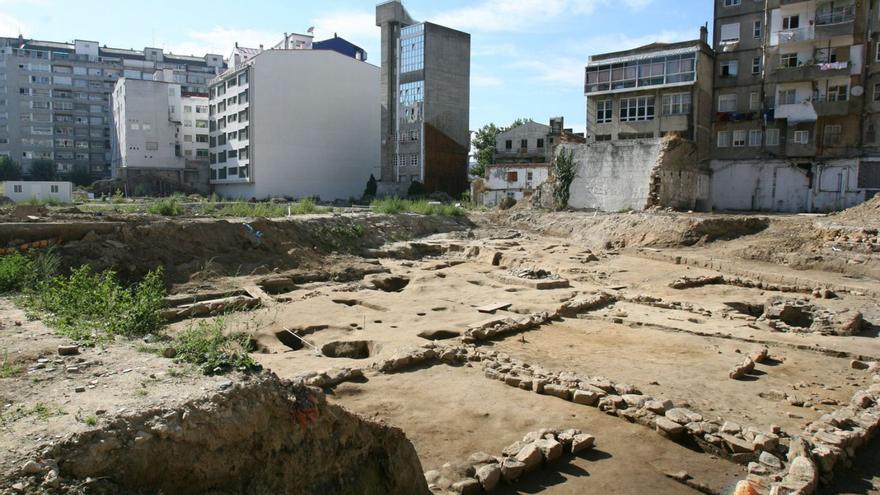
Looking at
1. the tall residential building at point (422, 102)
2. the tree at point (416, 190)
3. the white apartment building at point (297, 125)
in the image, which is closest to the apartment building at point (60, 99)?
the white apartment building at point (297, 125)

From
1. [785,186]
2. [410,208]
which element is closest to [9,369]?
[410,208]

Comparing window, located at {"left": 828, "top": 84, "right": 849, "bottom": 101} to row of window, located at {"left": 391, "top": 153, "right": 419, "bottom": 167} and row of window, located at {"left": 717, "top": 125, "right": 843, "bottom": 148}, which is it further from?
row of window, located at {"left": 391, "top": 153, "right": 419, "bottom": 167}

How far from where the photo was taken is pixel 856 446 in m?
7.45

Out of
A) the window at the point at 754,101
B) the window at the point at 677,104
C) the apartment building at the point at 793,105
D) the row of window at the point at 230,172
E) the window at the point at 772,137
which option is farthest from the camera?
the row of window at the point at 230,172

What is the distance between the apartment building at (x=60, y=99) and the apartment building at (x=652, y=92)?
168 ft

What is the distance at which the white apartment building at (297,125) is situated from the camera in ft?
176

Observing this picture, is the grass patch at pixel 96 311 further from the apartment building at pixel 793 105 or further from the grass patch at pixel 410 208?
the apartment building at pixel 793 105

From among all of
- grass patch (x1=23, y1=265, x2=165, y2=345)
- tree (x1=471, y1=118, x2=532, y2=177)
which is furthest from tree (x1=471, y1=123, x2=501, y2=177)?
grass patch (x1=23, y1=265, x2=165, y2=345)

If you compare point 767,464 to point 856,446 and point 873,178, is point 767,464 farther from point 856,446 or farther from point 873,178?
point 873,178

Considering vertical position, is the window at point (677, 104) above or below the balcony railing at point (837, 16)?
below

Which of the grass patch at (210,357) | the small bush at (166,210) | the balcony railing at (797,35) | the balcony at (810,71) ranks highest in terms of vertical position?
the balcony railing at (797,35)

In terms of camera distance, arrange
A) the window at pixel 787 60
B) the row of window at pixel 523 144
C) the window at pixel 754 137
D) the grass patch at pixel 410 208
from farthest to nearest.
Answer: the row of window at pixel 523 144
the window at pixel 754 137
the window at pixel 787 60
the grass patch at pixel 410 208

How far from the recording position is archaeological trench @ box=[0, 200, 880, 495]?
15.9 ft

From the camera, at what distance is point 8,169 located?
68938 mm
